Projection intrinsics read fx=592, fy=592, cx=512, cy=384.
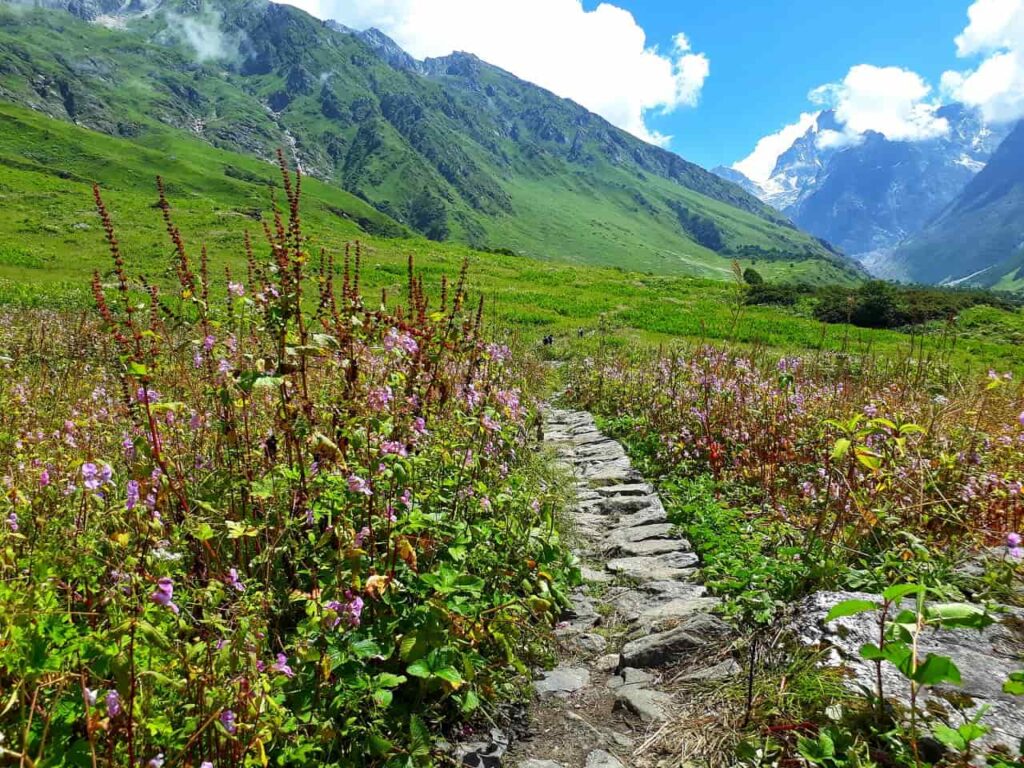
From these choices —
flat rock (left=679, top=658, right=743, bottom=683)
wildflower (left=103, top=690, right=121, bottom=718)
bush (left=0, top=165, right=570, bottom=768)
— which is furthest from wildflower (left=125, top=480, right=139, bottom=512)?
flat rock (left=679, top=658, right=743, bottom=683)

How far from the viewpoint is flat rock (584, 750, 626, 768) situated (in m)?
3.38

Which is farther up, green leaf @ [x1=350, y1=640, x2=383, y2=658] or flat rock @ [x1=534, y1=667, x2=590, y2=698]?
green leaf @ [x1=350, y1=640, x2=383, y2=658]

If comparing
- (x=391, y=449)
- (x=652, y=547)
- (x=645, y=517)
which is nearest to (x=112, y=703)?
(x=391, y=449)

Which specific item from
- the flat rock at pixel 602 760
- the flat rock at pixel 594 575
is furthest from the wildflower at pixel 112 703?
the flat rock at pixel 594 575

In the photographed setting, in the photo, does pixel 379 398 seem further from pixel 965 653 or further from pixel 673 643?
pixel 965 653

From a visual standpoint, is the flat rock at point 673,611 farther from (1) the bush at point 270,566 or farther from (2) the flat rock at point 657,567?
(1) the bush at point 270,566

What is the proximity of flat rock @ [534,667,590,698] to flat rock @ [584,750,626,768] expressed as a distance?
0.58 metres

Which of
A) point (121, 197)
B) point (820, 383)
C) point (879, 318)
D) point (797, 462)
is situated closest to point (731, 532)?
point (797, 462)

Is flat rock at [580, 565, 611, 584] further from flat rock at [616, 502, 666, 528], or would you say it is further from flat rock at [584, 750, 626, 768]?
flat rock at [584, 750, 626, 768]

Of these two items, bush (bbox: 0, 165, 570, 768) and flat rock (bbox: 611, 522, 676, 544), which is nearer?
bush (bbox: 0, 165, 570, 768)

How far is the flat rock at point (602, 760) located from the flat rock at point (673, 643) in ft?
2.83

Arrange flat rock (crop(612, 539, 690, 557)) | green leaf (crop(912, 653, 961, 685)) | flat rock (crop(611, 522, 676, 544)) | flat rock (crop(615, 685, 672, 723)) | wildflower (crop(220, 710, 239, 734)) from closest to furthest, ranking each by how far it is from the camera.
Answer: green leaf (crop(912, 653, 961, 685)) → wildflower (crop(220, 710, 239, 734)) → flat rock (crop(615, 685, 672, 723)) → flat rock (crop(612, 539, 690, 557)) → flat rock (crop(611, 522, 676, 544))

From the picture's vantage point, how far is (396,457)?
3494 mm

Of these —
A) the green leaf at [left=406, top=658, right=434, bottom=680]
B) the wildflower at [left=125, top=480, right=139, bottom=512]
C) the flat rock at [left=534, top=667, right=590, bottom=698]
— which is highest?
the wildflower at [left=125, top=480, right=139, bottom=512]
